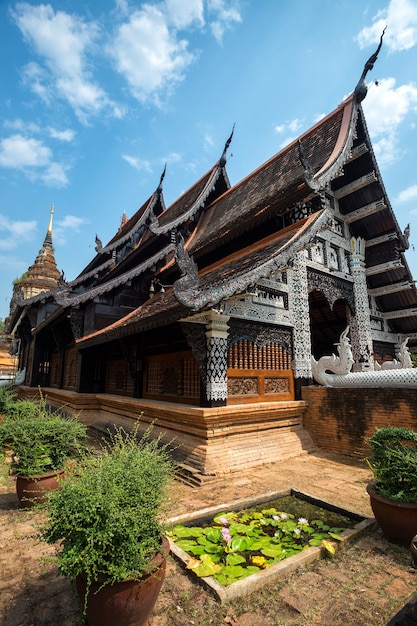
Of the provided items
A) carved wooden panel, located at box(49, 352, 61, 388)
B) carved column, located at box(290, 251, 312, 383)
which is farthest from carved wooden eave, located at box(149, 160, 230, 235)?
carved wooden panel, located at box(49, 352, 61, 388)

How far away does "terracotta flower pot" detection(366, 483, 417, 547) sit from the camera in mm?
3074

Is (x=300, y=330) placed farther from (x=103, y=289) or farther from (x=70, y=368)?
(x=70, y=368)

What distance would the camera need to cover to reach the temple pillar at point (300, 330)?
24.6 feet

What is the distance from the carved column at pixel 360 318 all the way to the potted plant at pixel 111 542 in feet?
26.9

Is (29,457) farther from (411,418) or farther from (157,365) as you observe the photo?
(411,418)

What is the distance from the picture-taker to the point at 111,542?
1.98 m

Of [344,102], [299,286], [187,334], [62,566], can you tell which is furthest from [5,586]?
[344,102]

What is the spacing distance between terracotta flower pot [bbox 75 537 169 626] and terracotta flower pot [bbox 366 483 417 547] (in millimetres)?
2350

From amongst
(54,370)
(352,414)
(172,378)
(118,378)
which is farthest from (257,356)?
(54,370)

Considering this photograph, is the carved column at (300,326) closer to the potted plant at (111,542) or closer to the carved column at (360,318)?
the carved column at (360,318)

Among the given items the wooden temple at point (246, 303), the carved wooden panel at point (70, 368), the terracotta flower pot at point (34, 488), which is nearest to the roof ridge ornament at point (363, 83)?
the wooden temple at point (246, 303)

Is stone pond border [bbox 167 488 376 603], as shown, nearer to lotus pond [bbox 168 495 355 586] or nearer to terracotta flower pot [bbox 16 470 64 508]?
lotus pond [bbox 168 495 355 586]

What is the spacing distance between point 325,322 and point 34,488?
32.2 ft

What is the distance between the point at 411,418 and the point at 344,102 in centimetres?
782
